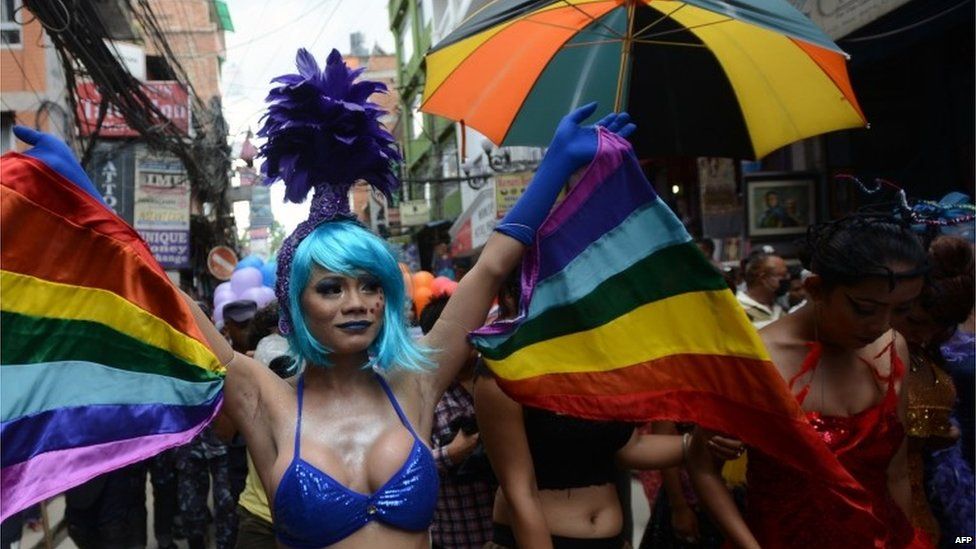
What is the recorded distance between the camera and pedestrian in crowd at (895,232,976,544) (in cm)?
342

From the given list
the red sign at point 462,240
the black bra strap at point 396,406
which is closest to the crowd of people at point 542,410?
the black bra strap at point 396,406

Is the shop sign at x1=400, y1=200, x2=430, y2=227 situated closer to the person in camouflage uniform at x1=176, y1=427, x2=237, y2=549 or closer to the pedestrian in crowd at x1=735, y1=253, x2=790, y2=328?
the person in camouflage uniform at x1=176, y1=427, x2=237, y2=549

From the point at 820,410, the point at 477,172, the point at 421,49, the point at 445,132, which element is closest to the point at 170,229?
the point at 477,172

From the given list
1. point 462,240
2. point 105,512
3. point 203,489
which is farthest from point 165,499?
point 462,240

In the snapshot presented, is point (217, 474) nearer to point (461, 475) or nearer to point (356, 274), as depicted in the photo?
point (461, 475)

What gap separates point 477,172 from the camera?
2273 cm

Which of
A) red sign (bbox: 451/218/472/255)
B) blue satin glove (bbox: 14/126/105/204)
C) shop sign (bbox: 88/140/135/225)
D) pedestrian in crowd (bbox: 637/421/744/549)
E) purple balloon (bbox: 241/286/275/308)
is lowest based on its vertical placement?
pedestrian in crowd (bbox: 637/421/744/549)

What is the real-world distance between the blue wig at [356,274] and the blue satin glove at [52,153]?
1.96 feet

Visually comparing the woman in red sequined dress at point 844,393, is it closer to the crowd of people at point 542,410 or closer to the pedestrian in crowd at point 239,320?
the crowd of people at point 542,410

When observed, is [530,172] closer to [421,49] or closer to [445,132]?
[445,132]

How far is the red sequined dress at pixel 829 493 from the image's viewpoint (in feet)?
9.10

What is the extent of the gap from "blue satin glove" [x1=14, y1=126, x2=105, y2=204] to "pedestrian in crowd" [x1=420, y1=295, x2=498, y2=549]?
1.84m

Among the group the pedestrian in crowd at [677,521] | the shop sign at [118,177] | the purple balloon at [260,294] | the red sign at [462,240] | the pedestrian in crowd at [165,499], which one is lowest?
the pedestrian in crowd at [165,499]

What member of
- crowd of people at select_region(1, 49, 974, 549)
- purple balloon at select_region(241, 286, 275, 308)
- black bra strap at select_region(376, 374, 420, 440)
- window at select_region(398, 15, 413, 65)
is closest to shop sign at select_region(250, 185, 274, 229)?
window at select_region(398, 15, 413, 65)
